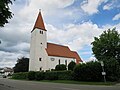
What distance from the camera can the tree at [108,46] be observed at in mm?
54875

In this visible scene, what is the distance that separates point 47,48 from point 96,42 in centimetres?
1973

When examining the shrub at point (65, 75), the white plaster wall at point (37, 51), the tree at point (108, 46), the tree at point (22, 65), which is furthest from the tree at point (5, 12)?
the tree at point (22, 65)

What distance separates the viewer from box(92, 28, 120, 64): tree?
54875 millimetres

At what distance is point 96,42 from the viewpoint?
5841cm

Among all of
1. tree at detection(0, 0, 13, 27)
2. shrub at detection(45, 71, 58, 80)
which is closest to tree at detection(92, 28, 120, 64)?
shrub at detection(45, 71, 58, 80)

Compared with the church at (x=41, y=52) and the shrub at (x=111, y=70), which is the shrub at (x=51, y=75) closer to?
the shrub at (x=111, y=70)

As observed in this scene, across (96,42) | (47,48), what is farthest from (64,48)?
(96,42)

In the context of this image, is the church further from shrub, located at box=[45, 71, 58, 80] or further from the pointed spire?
shrub, located at box=[45, 71, 58, 80]

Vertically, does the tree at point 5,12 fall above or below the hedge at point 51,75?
above

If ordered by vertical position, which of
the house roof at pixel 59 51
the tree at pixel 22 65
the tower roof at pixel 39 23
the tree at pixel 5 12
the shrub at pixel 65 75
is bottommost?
the shrub at pixel 65 75

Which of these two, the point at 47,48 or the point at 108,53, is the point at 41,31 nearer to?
the point at 47,48

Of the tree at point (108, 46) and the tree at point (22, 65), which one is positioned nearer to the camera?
the tree at point (108, 46)

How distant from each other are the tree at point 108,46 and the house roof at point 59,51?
17996 millimetres

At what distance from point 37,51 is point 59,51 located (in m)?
10.0
